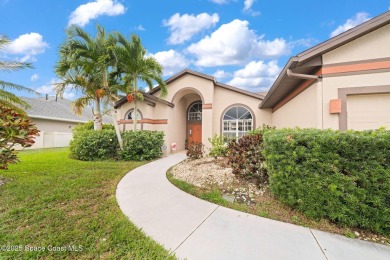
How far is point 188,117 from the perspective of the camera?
14906mm

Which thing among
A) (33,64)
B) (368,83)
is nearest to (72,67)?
(33,64)

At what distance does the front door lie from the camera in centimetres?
1462

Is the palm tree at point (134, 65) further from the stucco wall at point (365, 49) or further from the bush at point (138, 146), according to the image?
the stucco wall at point (365, 49)

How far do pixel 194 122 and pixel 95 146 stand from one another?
7.99 m

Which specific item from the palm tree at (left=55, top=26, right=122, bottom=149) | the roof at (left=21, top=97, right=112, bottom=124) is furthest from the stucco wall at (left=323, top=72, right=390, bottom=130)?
the roof at (left=21, top=97, right=112, bottom=124)

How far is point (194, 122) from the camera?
1477 cm

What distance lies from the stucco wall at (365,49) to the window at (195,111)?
10.2 m

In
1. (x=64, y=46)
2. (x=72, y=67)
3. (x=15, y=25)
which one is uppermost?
(x=15, y=25)

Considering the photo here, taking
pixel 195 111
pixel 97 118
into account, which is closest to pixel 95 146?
pixel 97 118

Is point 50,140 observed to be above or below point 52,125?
below

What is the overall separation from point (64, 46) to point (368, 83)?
1228 centimetres

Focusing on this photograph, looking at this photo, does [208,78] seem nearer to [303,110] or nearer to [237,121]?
[237,121]

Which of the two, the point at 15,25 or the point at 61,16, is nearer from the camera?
the point at 15,25

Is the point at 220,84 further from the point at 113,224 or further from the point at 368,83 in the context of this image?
the point at 113,224
